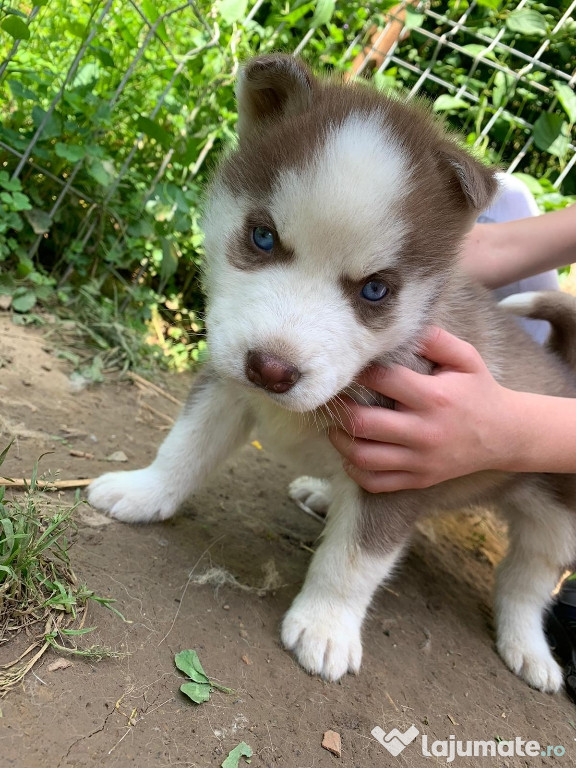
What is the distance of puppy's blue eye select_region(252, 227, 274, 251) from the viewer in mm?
1716

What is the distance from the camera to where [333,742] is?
1706 millimetres

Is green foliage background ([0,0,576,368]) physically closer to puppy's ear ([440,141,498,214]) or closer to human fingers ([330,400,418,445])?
human fingers ([330,400,418,445])

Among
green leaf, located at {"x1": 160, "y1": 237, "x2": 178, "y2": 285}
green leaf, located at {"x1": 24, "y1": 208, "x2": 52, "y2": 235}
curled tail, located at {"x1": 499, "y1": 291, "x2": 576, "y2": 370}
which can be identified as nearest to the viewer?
curled tail, located at {"x1": 499, "y1": 291, "x2": 576, "y2": 370}

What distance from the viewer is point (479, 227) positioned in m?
3.01

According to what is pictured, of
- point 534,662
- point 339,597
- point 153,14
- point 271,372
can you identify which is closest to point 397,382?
point 271,372

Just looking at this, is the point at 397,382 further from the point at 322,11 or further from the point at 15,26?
the point at 322,11

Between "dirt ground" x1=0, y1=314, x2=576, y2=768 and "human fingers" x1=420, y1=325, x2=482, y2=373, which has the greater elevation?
"human fingers" x1=420, y1=325, x2=482, y2=373

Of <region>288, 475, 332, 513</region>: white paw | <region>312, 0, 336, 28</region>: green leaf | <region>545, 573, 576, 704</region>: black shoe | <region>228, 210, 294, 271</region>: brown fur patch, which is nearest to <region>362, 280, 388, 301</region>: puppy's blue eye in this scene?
<region>228, 210, 294, 271</region>: brown fur patch

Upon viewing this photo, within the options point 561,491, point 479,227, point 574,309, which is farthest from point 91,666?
point 479,227

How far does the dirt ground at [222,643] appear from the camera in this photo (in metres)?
1.48

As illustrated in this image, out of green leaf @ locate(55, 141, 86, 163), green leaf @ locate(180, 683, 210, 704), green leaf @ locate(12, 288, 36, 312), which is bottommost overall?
green leaf @ locate(12, 288, 36, 312)

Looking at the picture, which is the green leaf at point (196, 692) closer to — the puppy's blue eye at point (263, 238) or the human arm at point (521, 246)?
the puppy's blue eye at point (263, 238)

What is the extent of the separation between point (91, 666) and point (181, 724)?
273 millimetres

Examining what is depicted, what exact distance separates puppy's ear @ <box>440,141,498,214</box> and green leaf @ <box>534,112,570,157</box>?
3.47 metres
